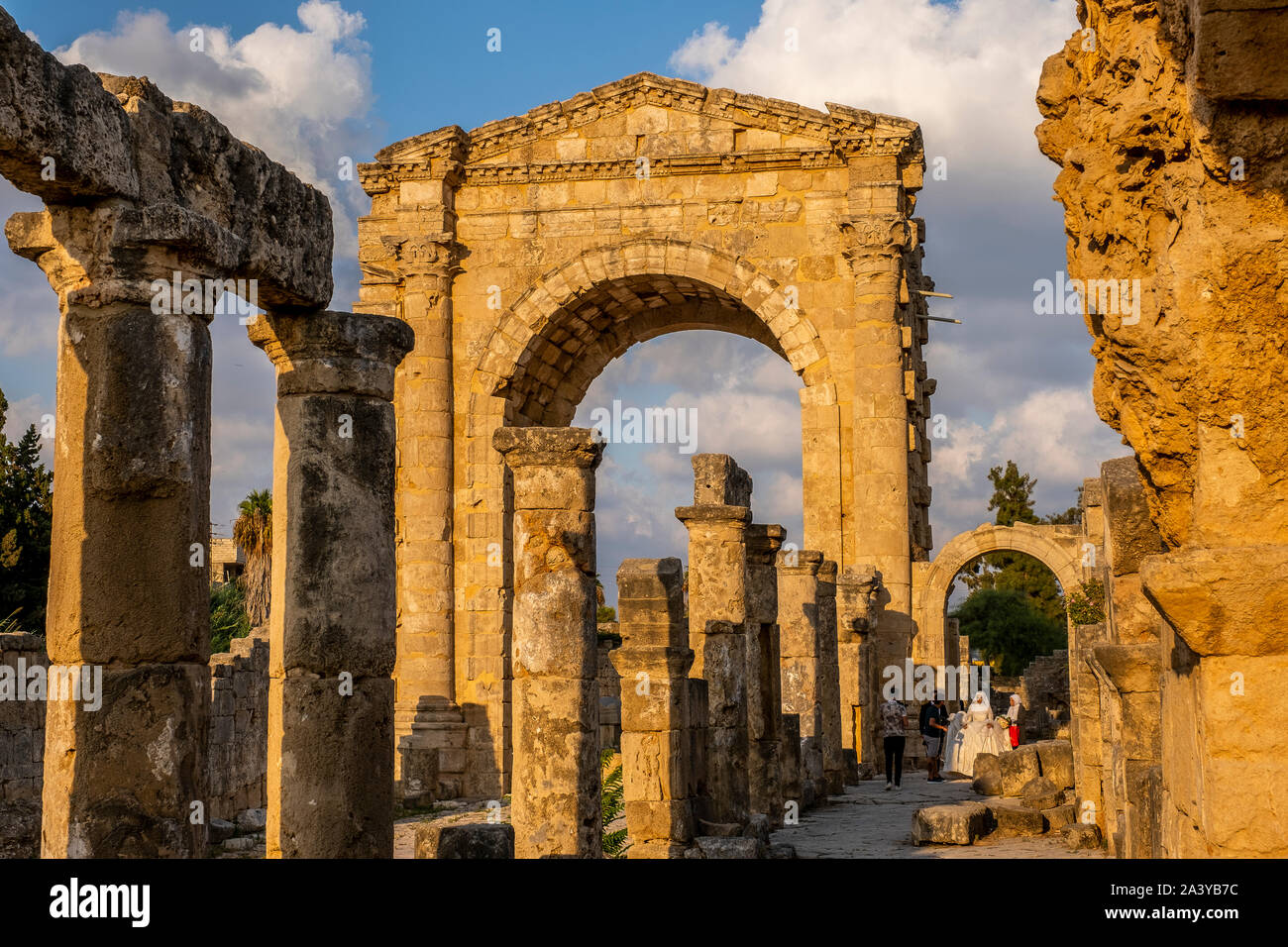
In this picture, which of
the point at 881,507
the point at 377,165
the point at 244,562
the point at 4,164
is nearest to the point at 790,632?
the point at 881,507

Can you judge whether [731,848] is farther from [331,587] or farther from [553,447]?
[331,587]

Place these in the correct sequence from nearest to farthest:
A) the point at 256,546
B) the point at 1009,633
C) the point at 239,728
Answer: the point at 239,728, the point at 256,546, the point at 1009,633

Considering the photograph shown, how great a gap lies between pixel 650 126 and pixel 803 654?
8.84 m

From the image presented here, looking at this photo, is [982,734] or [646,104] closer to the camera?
[982,734]

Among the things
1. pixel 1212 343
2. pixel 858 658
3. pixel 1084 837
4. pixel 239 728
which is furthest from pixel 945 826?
pixel 1212 343

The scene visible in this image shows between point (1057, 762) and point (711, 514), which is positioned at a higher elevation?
point (711, 514)

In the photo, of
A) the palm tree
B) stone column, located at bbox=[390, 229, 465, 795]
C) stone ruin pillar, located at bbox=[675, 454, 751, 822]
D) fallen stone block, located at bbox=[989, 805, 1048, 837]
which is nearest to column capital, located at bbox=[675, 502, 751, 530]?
stone ruin pillar, located at bbox=[675, 454, 751, 822]

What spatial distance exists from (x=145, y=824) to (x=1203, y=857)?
4629 millimetres

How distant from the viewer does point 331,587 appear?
25.9 ft

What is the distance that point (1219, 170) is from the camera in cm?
327

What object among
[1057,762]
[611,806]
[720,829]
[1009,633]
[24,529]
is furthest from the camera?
[1009,633]

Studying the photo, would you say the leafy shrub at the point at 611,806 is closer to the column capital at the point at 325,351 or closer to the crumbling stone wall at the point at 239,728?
the column capital at the point at 325,351

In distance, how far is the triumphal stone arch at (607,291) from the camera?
19875 mm
